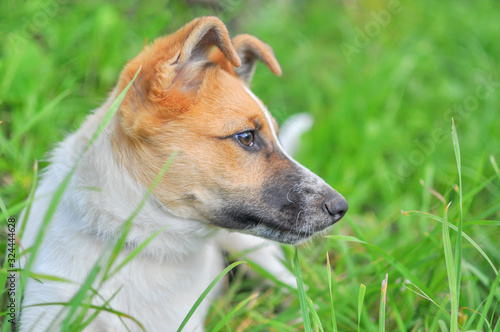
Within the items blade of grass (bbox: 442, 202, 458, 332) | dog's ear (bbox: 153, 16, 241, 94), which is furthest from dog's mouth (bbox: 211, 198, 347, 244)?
dog's ear (bbox: 153, 16, 241, 94)

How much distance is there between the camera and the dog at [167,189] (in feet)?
8.25

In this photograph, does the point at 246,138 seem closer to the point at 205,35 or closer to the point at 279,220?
the point at 279,220

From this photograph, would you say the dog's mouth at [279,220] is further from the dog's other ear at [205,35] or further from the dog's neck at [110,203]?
the dog's other ear at [205,35]

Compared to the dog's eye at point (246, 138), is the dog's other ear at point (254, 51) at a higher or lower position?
higher

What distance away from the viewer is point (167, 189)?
8.46ft

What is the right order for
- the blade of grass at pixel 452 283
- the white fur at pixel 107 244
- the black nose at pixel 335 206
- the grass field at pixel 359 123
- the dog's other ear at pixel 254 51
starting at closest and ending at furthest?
the blade of grass at pixel 452 283 < the white fur at pixel 107 244 < the black nose at pixel 335 206 < the grass field at pixel 359 123 < the dog's other ear at pixel 254 51

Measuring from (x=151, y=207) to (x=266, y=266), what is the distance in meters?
1.36

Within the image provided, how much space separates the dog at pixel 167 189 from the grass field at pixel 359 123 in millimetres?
350

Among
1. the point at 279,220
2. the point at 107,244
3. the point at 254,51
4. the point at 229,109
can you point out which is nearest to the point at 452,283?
the point at 279,220

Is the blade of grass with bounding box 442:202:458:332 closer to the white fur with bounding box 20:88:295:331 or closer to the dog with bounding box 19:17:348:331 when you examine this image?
the dog with bounding box 19:17:348:331

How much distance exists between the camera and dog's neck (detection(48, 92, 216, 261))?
2521mm

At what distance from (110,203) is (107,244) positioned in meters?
0.21

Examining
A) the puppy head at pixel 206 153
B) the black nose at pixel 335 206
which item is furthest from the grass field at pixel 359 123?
the puppy head at pixel 206 153

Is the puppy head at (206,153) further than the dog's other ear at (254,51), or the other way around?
the dog's other ear at (254,51)
